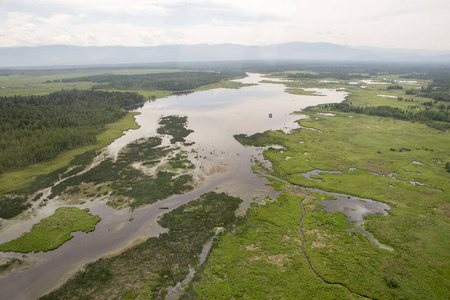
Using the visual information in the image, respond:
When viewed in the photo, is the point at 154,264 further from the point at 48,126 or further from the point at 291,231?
the point at 48,126

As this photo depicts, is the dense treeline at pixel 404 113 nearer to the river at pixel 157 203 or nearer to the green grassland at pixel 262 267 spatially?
the river at pixel 157 203

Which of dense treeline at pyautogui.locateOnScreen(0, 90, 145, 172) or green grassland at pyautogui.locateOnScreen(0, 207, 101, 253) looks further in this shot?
dense treeline at pyautogui.locateOnScreen(0, 90, 145, 172)

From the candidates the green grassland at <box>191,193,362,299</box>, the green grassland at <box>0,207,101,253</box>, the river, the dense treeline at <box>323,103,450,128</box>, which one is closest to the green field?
the green grassland at <box>191,193,362,299</box>

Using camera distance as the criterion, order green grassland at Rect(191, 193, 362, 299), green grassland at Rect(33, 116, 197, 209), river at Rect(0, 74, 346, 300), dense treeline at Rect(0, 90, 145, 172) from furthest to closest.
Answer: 1. dense treeline at Rect(0, 90, 145, 172)
2. green grassland at Rect(33, 116, 197, 209)
3. river at Rect(0, 74, 346, 300)
4. green grassland at Rect(191, 193, 362, 299)

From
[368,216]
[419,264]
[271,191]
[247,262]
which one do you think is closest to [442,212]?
[368,216]

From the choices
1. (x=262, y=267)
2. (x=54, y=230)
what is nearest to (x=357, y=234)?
(x=262, y=267)

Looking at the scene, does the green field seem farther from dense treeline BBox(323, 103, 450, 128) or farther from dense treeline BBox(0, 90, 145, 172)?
dense treeline BBox(323, 103, 450, 128)
